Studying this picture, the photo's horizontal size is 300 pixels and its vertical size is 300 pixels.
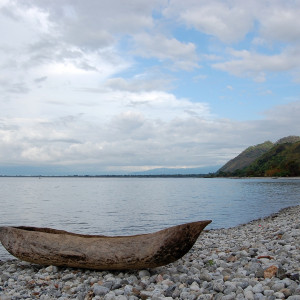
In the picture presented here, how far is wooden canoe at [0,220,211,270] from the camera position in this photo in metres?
8.53

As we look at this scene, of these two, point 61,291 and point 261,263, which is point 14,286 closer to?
point 61,291

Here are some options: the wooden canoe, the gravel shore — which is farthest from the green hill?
the wooden canoe

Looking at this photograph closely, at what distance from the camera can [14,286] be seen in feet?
29.5

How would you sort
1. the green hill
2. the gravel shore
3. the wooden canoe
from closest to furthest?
1. the gravel shore
2. the wooden canoe
3. the green hill

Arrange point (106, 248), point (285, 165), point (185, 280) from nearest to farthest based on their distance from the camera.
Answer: point (185, 280), point (106, 248), point (285, 165)

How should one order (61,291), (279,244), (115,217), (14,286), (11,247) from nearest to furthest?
(61,291) < (14,286) < (11,247) < (279,244) < (115,217)

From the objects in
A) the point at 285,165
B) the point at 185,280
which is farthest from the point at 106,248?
the point at 285,165

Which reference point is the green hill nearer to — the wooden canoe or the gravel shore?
the gravel shore

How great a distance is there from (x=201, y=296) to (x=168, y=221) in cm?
2140

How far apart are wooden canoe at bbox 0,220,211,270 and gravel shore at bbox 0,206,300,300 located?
1.23 ft

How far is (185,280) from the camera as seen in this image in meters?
8.23

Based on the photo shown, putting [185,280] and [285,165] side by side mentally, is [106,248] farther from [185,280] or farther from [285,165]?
[285,165]

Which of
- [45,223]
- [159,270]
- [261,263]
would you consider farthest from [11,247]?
[45,223]

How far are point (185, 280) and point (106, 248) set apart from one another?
2.36 metres
